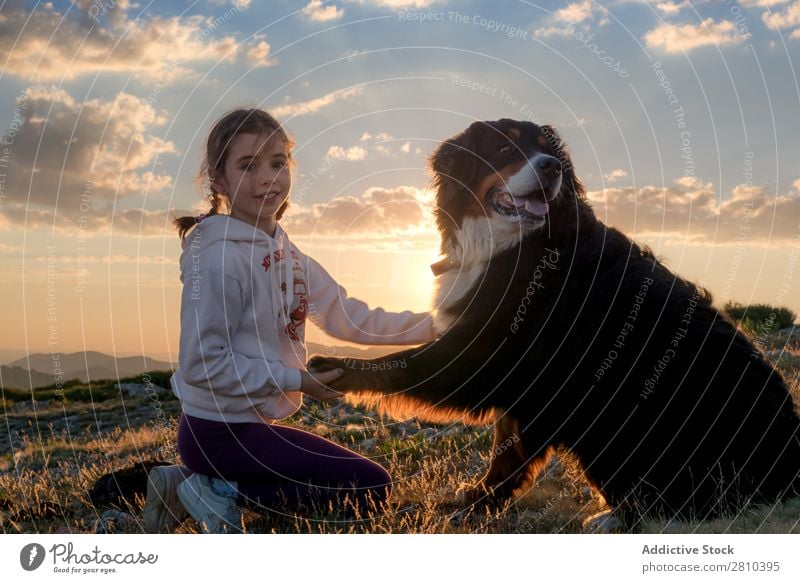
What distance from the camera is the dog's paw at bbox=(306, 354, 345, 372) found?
447 centimetres

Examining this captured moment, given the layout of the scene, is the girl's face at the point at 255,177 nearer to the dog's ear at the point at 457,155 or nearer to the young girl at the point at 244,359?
the young girl at the point at 244,359

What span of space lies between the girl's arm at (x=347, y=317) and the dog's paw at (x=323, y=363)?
16.1 inches

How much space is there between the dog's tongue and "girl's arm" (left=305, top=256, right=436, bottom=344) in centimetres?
111

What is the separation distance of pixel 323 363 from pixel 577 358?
1663 millimetres

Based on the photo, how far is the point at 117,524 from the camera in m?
5.38

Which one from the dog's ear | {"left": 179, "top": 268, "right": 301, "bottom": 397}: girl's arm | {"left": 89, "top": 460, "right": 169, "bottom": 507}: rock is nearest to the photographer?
{"left": 179, "top": 268, "right": 301, "bottom": 397}: girl's arm

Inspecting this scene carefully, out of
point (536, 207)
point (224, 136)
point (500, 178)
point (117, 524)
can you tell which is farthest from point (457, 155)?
point (117, 524)

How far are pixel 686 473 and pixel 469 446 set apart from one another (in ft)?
7.94

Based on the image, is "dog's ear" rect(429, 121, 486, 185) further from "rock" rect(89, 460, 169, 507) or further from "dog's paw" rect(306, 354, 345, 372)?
"rock" rect(89, 460, 169, 507)

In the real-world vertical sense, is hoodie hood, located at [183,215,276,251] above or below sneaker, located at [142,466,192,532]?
above

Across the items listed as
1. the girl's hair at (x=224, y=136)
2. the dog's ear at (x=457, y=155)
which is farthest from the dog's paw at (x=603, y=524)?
the girl's hair at (x=224, y=136)

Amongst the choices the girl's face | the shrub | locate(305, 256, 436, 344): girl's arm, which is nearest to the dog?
locate(305, 256, 436, 344): girl's arm

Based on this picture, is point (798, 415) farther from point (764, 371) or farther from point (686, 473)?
point (686, 473)

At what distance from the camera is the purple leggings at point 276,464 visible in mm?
4465
